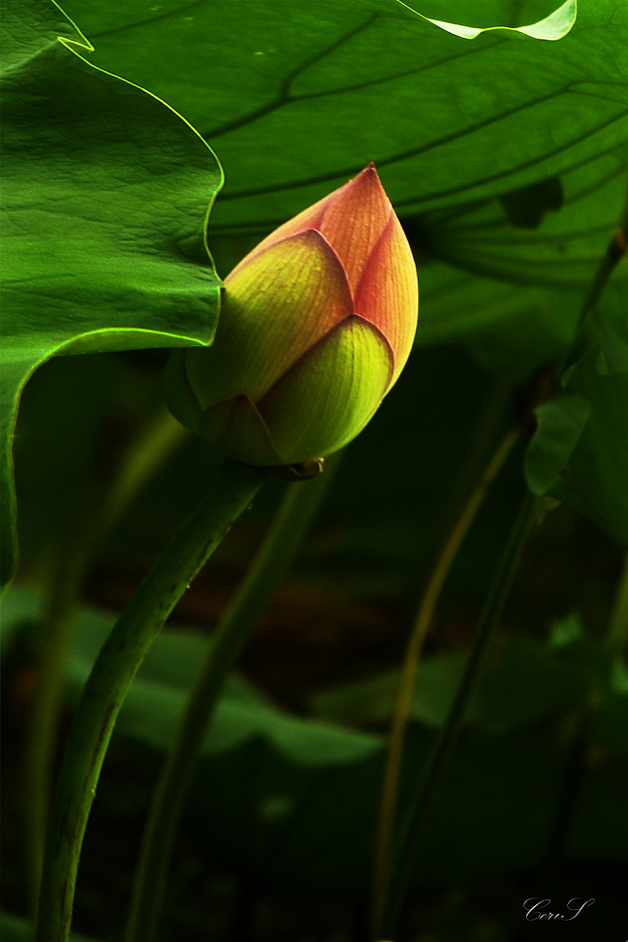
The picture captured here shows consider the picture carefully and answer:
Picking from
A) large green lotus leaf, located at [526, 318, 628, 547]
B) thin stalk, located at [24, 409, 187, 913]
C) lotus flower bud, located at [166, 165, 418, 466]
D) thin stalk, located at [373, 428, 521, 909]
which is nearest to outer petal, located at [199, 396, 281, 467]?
lotus flower bud, located at [166, 165, 418, 466]

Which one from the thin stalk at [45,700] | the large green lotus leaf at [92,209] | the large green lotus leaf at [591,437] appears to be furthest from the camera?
the thin stalk at [45,700]

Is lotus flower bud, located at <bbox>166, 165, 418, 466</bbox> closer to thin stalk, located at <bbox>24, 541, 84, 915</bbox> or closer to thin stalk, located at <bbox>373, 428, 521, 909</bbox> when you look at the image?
thin stalk, located at <bbox>373, 428, 521, 909</bbox>

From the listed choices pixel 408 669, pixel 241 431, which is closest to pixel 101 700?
pixel 241 431

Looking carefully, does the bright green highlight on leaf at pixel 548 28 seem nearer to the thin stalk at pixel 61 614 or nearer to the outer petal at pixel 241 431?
the outer petal at pixel 241 431

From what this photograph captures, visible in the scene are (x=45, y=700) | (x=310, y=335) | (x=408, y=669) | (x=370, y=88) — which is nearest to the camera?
(x=310, y=335)

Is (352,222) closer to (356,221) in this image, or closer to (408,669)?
(356,221)

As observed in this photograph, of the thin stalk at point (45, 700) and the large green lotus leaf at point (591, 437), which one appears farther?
the thin stalk at point (45, 700)

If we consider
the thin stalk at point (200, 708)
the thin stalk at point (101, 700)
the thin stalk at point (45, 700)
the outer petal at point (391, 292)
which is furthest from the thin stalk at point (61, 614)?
the outer petal at point (391, 292)
